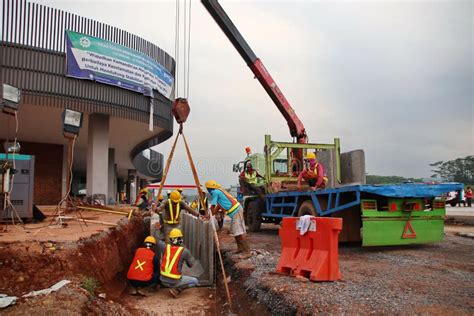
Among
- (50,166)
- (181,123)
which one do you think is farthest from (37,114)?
(181,123)

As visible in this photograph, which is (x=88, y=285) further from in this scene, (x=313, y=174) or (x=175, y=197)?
(x=313, y=174)

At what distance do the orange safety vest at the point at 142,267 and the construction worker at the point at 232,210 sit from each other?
5.44ft

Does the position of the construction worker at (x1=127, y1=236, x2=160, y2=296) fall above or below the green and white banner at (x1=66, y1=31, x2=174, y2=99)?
below

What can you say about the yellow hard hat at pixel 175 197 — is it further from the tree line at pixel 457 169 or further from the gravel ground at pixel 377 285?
the tree line at pixel 457 169

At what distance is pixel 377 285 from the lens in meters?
5.40

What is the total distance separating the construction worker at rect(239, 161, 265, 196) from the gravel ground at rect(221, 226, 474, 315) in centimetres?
500

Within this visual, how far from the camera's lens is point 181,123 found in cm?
927

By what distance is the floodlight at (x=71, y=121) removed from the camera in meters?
8.70

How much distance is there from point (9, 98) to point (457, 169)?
250ft

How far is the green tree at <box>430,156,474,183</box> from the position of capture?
6691 centimetres

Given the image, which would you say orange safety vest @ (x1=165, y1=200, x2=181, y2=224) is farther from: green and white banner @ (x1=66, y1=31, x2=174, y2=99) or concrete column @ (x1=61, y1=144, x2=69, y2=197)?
concrete column @ (x1=61, y1=144, x2=69, y2=197)

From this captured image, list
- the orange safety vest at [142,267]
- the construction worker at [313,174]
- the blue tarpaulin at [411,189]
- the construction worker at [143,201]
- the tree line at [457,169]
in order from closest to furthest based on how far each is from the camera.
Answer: the orange safety vest at [142,267] < the blue tarpaulin at [411,189] < the construction worker at [313,174] < the construction worker at [143,201] < the tree line at [457,169]

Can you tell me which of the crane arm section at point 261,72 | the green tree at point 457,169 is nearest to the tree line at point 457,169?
the green tree at point 457,169

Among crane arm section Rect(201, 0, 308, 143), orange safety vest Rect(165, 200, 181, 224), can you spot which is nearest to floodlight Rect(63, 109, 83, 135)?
orange safety vest Rect(165, 200, 181, 224)
